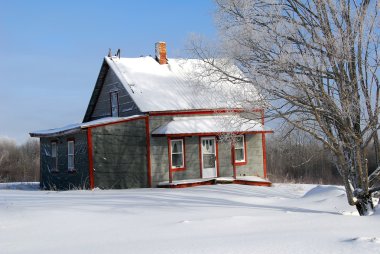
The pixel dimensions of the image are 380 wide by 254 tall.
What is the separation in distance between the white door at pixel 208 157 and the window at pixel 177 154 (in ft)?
3.64

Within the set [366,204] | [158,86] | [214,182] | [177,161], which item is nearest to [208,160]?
[214,182]

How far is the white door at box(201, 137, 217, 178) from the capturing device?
24.1 meters

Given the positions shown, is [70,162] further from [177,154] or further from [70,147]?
[177,154]

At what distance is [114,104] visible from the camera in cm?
2595

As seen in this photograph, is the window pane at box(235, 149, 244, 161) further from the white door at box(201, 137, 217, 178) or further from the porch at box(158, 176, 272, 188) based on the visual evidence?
the porch at box(158, 176, 272, 188)

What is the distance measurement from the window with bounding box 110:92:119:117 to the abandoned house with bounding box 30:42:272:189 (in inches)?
2.0

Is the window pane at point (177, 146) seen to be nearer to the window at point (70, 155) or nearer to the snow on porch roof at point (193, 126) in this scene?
the snow on porch roof at point (193, 126)

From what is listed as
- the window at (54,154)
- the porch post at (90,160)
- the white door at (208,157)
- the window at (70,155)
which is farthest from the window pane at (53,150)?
the white door at (208,157)

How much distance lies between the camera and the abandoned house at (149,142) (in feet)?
71.9

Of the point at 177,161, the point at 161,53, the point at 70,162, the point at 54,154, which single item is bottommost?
the point at 177,161

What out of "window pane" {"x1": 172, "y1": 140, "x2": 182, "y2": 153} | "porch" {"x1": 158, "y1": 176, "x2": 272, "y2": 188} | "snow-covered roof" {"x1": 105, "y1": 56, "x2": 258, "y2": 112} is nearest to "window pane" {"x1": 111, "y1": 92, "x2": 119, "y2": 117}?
"snow-covered roof" {"x1": 105, "y1": 56, "x2": 258, "y2": 112}

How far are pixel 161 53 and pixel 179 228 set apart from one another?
740 inches

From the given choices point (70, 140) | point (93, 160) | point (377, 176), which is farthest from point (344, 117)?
point (70, 140)

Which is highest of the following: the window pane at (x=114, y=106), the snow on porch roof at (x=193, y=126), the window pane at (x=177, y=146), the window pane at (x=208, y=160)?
the window pane at (x=114, y=106)
